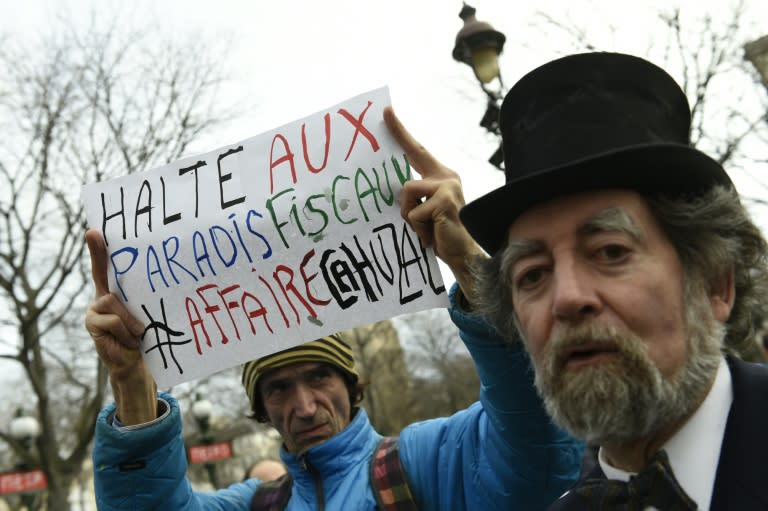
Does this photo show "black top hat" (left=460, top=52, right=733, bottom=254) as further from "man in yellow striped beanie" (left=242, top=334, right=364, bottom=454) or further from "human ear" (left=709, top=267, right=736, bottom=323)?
"man in yellow striped beanie" (left=242, top=334, right=364, bottom=454)

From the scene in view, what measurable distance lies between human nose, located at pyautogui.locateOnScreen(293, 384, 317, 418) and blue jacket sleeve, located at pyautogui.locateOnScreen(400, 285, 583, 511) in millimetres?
713

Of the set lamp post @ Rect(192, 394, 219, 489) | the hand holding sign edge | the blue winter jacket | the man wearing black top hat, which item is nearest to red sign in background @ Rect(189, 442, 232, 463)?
lamp post @ Rect(192, 394, 219, 489)

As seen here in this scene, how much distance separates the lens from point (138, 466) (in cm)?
252

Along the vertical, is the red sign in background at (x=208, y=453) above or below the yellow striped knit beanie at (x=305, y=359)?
above

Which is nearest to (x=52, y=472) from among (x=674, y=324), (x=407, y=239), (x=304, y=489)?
(x=304, y=489)

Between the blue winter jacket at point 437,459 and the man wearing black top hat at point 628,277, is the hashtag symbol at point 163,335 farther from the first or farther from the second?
the man wearing black top hat at point 628,277

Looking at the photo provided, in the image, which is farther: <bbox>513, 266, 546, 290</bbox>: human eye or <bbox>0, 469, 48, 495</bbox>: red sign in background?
<bbox>0, 469, 48, 495</bbox>: red sign in background

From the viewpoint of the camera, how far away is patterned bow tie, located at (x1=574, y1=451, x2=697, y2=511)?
1.55 metres

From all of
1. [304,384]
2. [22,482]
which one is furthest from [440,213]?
[22,482]

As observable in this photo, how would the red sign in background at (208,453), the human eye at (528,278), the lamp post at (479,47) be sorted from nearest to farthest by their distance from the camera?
the human eye at (528,278)
the lamp post at (479,47)
the red sign in background at (208,453)

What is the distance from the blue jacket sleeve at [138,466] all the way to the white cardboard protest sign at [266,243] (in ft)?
0.68

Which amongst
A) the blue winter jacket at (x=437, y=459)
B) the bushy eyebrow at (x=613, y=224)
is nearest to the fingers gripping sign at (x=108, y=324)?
the blue winter jacket at (x=437, y=459)

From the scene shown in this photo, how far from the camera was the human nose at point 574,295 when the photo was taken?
5.63ft

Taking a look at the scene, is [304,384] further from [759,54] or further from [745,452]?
[759,54]
